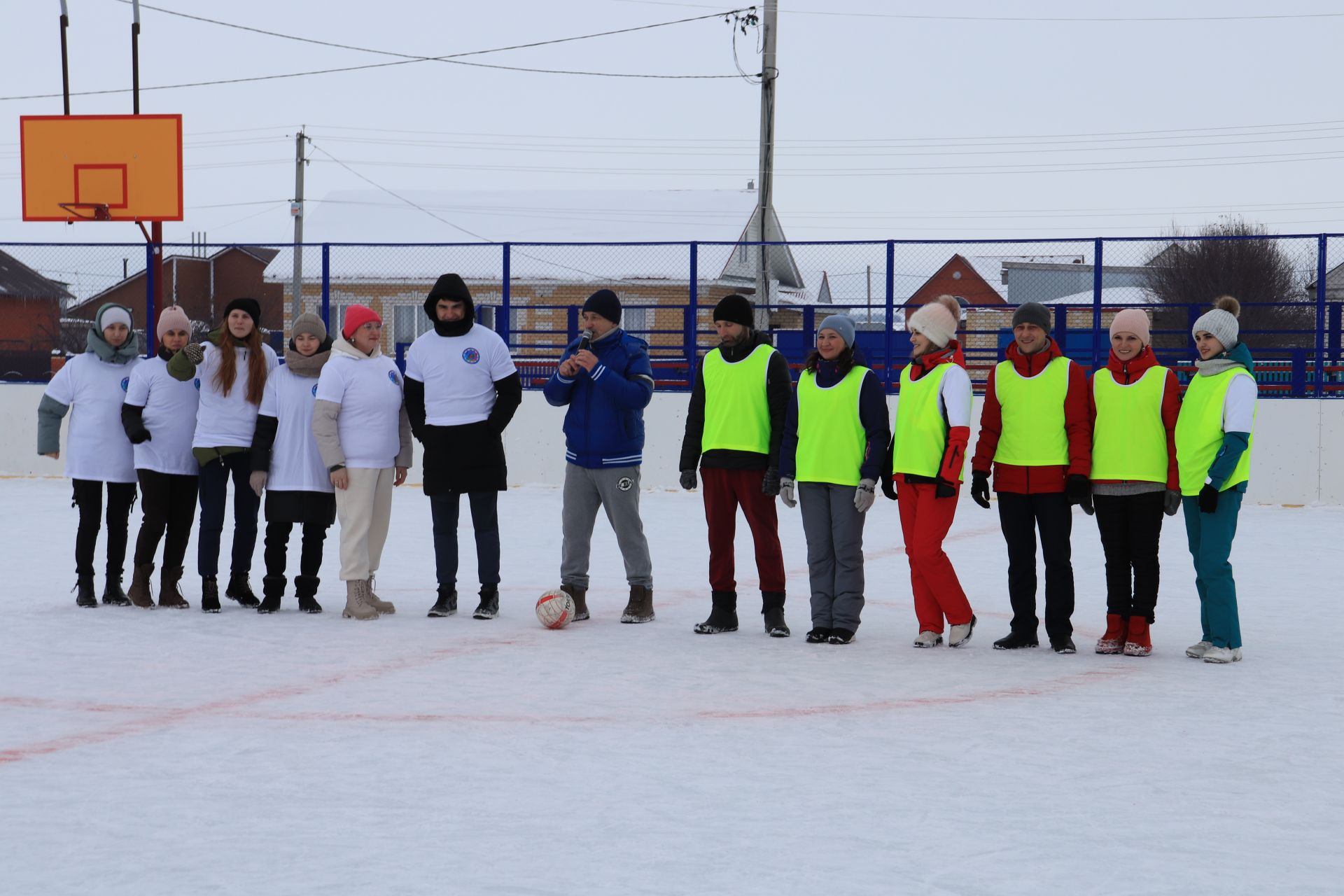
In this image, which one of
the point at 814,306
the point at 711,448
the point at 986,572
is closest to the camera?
the point at 711,448

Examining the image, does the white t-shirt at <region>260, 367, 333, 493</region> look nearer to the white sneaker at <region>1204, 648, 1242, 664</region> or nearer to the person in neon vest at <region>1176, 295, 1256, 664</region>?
the person in neon vest at <region>1176, 295, 1256, 664</region>

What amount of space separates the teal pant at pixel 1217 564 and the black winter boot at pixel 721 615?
7.14 feet

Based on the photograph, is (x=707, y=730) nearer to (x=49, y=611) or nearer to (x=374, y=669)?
(x=374, y=669)

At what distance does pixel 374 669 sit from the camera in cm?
614

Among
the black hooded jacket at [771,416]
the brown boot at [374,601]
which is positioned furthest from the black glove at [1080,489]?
the brown boot at [374,601]

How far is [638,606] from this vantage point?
297 inches

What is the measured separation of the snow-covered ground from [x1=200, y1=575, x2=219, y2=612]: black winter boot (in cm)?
14

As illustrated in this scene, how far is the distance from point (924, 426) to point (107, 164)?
15093 millimetres

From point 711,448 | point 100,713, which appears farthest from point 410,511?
point 100,713

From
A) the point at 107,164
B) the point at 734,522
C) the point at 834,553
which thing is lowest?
the point at 834,553

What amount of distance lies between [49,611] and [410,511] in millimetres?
5305

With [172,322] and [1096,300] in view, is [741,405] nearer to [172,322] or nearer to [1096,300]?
[172,322]

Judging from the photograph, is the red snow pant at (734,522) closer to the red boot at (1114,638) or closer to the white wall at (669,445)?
the red boot at (1114,638)

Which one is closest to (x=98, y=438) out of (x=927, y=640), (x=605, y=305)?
(x=605, y=305)
